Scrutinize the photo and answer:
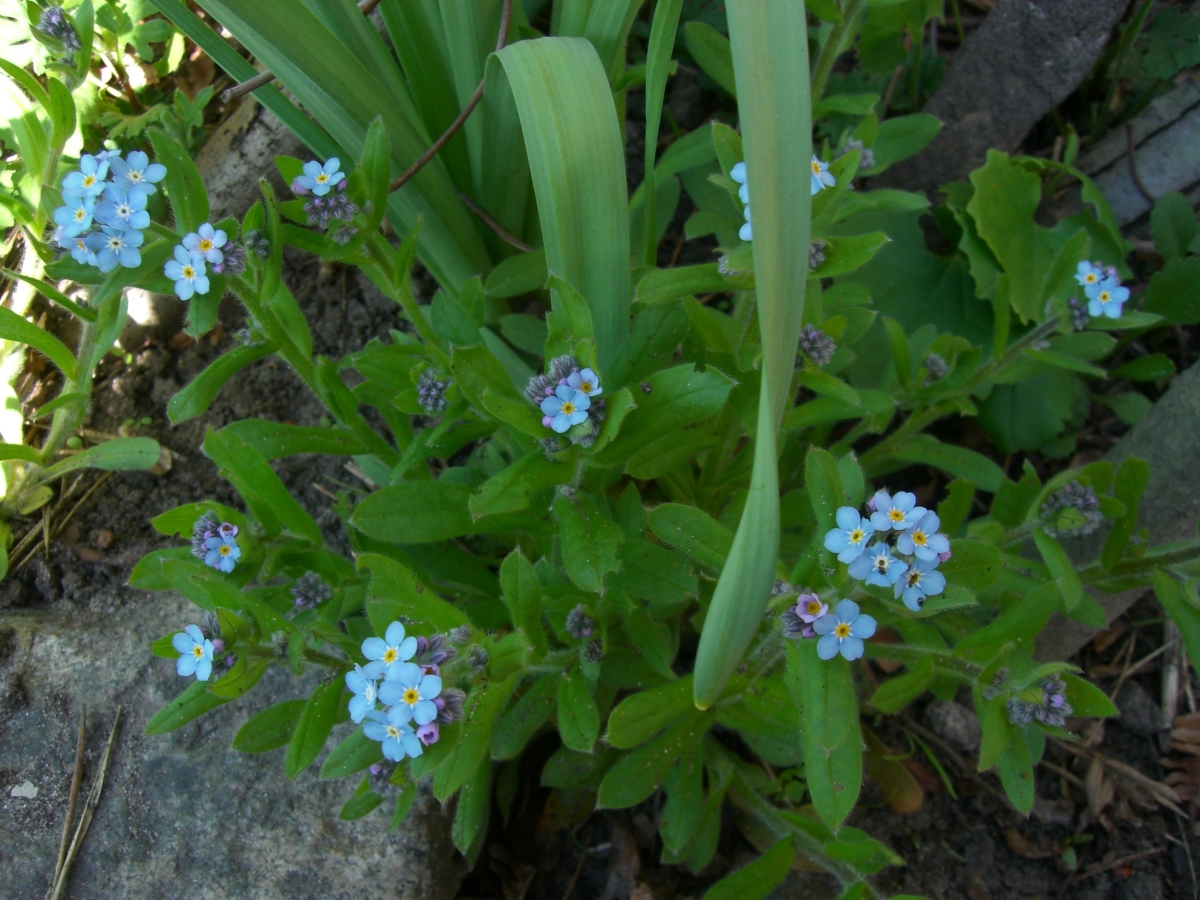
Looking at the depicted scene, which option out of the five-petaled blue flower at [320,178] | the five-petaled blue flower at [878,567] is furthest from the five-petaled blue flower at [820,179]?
the five-petaled blue flower at [320,178]

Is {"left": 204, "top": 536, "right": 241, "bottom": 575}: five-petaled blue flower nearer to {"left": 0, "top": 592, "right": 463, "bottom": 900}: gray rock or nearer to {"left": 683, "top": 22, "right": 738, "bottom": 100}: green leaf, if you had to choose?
{"left": 0, "top": 592, "right": 463, "bottom": 900}: gray rock

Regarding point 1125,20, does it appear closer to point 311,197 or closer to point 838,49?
point 838,49

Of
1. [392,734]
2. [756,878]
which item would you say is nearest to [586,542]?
[392,734]

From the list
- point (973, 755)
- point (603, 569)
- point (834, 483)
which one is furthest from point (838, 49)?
point (973, 755)

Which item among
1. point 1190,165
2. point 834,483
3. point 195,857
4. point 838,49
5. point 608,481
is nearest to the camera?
point 834,483

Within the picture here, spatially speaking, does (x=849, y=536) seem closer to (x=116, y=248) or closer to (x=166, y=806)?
(x=116, y=248)

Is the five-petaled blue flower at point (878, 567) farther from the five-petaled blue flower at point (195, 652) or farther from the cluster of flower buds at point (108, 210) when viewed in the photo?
the cluster of flower buds at point (108, 210)
